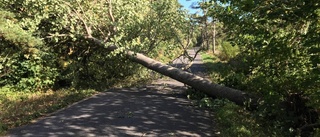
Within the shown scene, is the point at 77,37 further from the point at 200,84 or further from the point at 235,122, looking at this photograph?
the point at 235,122

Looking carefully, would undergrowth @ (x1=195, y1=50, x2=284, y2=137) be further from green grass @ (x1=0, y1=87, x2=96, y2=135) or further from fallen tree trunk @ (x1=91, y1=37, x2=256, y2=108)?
green grass @ (x1=0, y1=87, x2=96, y2=135)

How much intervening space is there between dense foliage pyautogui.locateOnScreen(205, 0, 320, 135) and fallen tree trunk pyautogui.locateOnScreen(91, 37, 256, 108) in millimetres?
556

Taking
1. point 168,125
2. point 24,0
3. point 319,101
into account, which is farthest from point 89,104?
point 319,101

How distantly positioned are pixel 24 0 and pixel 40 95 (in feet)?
12.5

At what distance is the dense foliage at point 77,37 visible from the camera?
11289 millimetres

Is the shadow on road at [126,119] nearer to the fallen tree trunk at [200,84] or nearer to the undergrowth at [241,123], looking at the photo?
the undergrowth at [241,123]

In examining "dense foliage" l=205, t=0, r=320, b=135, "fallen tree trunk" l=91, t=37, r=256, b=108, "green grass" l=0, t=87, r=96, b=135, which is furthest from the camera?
"fallen tree trunk" l=91, t=37, r=256, b=108

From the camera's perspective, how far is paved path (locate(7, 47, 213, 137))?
646cm

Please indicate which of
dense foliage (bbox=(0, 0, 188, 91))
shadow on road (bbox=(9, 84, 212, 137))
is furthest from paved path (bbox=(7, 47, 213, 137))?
dense foliage (bbox=(0, 0, 188, 91))

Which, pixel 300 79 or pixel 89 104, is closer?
pixel 300 79

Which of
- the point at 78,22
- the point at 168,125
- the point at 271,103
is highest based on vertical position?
the point at 78,22

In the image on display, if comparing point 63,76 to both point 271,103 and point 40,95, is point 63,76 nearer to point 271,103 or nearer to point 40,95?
point 40,95

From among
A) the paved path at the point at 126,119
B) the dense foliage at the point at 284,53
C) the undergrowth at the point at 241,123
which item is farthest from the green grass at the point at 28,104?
the dense foliage at the point at 284,53

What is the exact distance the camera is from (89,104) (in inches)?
365
